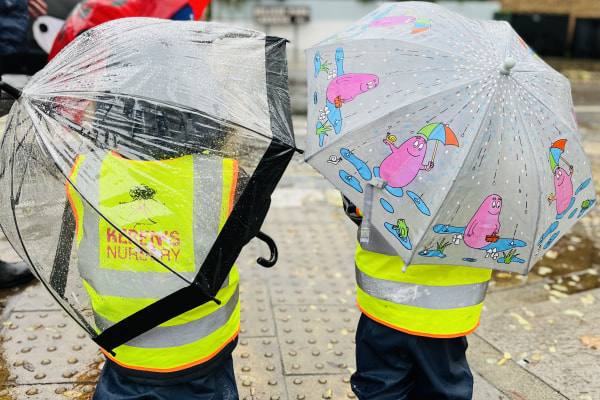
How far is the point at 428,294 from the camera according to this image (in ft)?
7.63

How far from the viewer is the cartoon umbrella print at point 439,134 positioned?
2012 millimetres

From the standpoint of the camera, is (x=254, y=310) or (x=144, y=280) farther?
(x=254, y=310)

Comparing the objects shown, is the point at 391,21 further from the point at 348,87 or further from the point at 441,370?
the point at 441,370

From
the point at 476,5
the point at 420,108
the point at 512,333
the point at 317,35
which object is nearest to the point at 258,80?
the point at 420,108

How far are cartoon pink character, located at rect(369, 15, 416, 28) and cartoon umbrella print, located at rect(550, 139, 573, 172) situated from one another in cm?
74

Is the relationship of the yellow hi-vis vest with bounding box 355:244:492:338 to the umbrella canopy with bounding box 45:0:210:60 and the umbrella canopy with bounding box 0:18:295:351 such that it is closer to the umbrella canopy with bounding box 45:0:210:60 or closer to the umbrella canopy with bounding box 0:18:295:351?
the umbrella canopy with bounding box 0:18:295:351

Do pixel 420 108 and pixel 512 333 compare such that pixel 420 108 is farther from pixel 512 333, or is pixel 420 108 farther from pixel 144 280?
pixel 512 333

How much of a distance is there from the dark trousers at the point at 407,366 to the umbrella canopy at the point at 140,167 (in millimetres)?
859

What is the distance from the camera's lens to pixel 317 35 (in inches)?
698

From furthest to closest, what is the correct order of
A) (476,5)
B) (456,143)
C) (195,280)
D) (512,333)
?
→ (476,5)
(512,333)
(456,143)
(195,280)

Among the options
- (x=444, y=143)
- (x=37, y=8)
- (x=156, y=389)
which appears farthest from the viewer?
(x=37, y=8)

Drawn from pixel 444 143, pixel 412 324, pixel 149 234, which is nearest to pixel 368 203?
pixel 444 143

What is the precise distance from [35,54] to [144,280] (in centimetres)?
397

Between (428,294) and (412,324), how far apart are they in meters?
0.14
